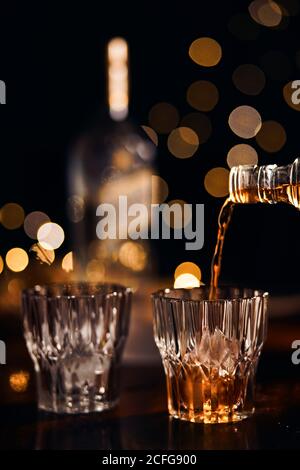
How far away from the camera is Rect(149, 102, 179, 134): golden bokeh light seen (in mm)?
2646

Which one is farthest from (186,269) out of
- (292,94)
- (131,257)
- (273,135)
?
(131,257)

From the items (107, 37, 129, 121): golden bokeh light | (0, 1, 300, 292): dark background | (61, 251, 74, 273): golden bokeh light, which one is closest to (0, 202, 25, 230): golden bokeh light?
(0, 1, 300, 292): dark background

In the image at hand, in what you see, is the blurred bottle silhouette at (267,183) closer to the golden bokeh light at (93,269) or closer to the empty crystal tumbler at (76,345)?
the empty crystal tumbler at (76,345)

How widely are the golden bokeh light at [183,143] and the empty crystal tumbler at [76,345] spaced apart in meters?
1.62

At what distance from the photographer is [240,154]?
2.86m

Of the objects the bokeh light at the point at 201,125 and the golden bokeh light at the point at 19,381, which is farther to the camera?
the bokeh light at the point at 201,125

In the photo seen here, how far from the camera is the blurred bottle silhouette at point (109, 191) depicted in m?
1.57

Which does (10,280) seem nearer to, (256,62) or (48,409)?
(256,62)

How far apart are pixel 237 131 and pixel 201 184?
222 mm

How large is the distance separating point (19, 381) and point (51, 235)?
1455 millimetres

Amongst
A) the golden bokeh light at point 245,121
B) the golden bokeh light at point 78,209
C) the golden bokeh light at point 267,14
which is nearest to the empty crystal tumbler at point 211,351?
the golden bokeh light at point 78,209

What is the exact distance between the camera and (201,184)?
105 inches

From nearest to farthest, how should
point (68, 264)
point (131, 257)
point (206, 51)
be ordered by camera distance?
point (131, 257) < point (68, 264) < point (206, 51)

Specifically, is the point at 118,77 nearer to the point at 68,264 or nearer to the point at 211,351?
the point at 68,264
